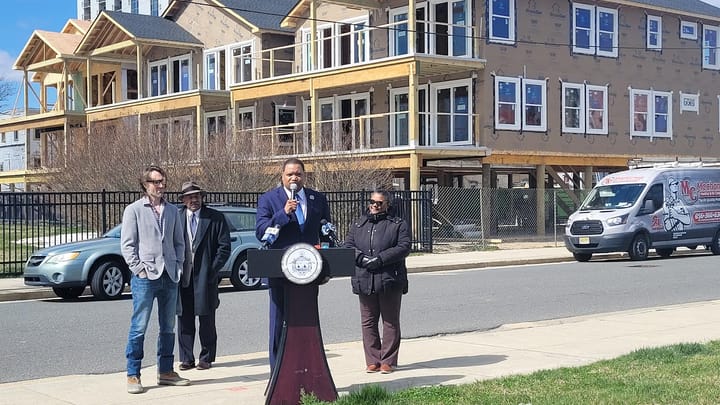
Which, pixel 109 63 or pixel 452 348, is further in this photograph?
pixel 109 63

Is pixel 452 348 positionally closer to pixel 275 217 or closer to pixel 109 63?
pixel 275 217

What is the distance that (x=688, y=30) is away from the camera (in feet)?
128

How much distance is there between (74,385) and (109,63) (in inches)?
1529

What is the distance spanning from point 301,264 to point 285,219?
20.9 inches

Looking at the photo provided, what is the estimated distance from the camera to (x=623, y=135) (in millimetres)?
36562

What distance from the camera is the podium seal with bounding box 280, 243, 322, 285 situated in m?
7.56

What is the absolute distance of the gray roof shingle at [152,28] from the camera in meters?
41.4

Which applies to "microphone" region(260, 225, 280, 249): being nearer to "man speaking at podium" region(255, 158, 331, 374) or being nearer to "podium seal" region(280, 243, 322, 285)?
"man speaking at podium" region(255, 158, 331, 374)

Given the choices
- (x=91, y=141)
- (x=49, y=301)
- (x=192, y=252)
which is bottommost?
(x=49, y=301)

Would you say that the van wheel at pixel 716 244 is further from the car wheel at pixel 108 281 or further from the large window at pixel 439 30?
the car wheel at pixel 108 281

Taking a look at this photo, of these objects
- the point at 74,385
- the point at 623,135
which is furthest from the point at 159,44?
the point at 74,385

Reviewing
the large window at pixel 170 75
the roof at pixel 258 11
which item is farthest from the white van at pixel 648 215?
the large window at pixel 170 75

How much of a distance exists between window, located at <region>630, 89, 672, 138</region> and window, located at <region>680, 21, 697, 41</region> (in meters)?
2.68

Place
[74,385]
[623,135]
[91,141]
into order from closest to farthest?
[74,385]
[91,141]
[623,135]
